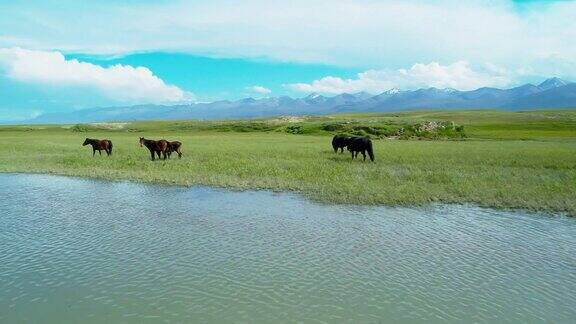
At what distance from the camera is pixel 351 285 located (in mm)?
11242

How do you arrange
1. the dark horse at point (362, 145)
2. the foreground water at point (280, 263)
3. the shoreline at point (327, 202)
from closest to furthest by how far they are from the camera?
the foreground water at point (280, 263) < the shoreline at point (327, 202) < the dark horse at point (362, 145)

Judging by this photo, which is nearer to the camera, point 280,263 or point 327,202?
point 280,263

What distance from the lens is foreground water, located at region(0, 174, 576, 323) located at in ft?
32.6

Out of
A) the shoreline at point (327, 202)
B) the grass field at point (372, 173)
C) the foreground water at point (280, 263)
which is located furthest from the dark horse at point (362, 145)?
A: the foreground water at point (280, 263)

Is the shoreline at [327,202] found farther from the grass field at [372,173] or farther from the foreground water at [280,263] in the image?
the foreground water at [280,263]

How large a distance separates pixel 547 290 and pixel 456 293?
2.33 metres

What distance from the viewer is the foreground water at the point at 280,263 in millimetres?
9945

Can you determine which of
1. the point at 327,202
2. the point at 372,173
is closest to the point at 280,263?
the point at 327,202

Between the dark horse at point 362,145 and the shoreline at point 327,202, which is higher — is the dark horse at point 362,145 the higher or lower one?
the higher one

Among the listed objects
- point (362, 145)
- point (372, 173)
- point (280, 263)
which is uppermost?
point (362, 145)

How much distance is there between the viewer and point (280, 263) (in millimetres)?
12656

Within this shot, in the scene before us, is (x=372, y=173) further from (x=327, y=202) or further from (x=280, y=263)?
(x=280, y=263)

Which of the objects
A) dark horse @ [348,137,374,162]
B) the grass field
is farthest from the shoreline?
dark horse @ [348,137,374,162]

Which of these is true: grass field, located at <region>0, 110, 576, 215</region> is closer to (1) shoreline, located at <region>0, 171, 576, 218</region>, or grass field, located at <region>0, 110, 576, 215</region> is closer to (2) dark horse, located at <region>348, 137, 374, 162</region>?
(1) shoreline, located at <region>0, 171, 576, 218</region>
